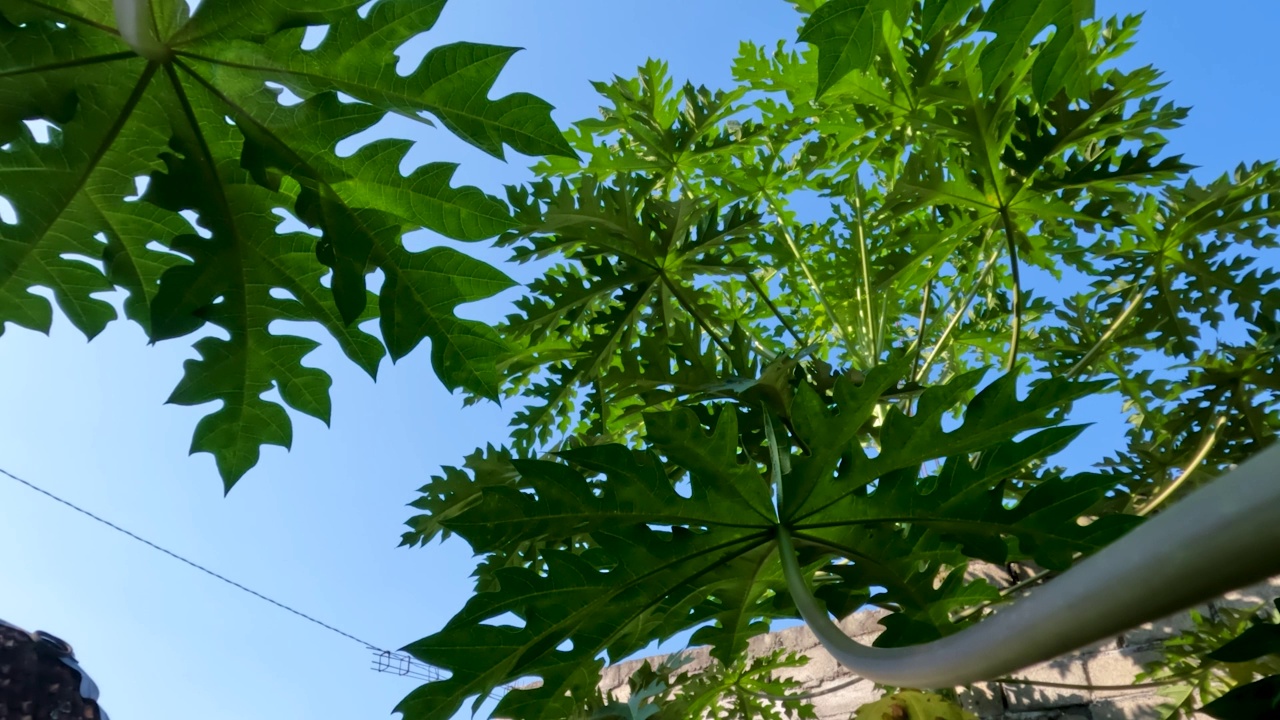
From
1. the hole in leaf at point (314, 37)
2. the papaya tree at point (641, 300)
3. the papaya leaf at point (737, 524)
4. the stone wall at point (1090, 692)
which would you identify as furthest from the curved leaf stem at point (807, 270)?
the hole in leaf at point (314, 37)

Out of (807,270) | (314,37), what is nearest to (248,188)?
(314,37)

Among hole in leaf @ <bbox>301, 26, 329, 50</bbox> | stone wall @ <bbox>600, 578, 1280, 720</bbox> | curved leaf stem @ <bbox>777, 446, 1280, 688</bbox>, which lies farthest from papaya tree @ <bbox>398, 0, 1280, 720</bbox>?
hole in leaf @ <bbox>301, 26, 329, 50</bbox>

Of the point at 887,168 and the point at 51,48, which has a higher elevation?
the point at 887,168

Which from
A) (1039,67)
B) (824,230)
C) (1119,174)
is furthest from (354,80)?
(824,230)

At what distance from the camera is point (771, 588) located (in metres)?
0.89

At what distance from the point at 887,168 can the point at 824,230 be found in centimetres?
18

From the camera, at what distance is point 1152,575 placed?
0.17 meters

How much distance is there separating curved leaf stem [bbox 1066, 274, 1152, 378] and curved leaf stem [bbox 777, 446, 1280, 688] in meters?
1.12

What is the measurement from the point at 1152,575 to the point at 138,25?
769mm

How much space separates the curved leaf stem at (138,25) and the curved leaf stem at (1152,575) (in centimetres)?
71

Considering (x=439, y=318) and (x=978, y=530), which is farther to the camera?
(x=439, y=318)

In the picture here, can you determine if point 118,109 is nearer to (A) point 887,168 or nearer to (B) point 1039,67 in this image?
(B) point 1039,67

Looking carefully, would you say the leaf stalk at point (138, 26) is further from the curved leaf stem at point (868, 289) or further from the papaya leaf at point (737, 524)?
the curved leaf stem at point (868, 289)

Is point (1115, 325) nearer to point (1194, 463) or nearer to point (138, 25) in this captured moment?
point (1194, 463)
